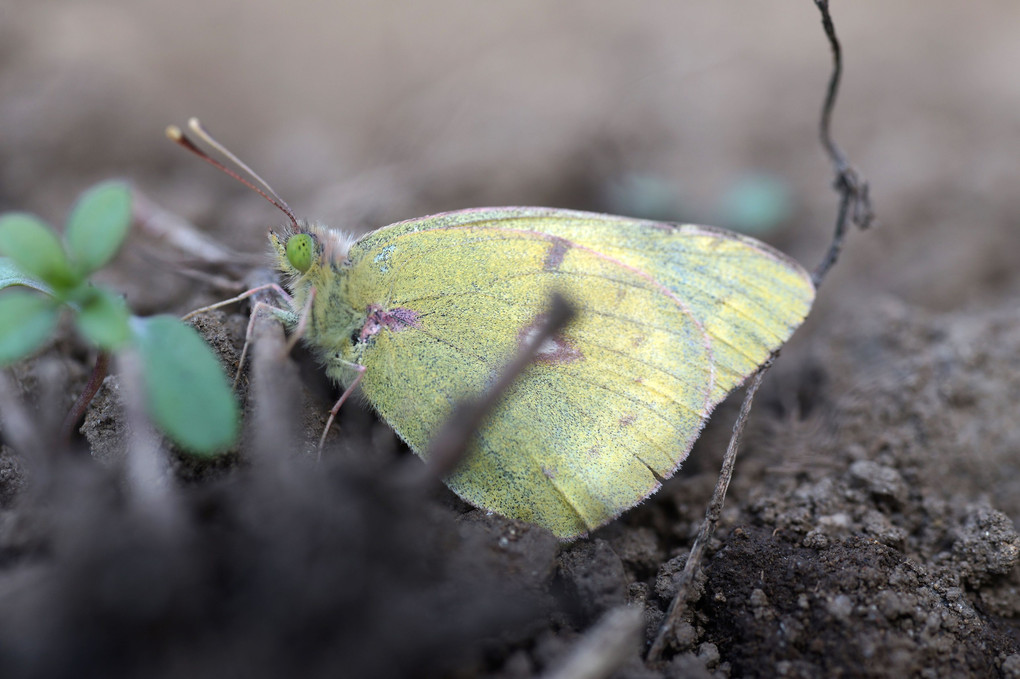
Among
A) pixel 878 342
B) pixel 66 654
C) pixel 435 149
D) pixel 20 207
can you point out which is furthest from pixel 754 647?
pixel 20 207

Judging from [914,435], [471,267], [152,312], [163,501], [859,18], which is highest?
[859,18]

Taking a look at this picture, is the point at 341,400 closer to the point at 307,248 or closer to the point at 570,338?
the point at 307,248

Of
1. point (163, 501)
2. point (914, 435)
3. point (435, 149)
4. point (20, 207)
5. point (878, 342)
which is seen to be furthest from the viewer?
point (435, 149)

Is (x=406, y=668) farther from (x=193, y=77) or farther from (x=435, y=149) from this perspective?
(x=193, y=77)

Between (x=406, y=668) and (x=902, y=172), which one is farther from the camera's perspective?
(x=902, y=172)

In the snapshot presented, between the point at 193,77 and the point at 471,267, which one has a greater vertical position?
the point at 193,77

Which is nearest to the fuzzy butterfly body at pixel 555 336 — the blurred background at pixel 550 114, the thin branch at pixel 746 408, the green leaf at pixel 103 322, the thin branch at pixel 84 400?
the thin branch at pixel 746 408
